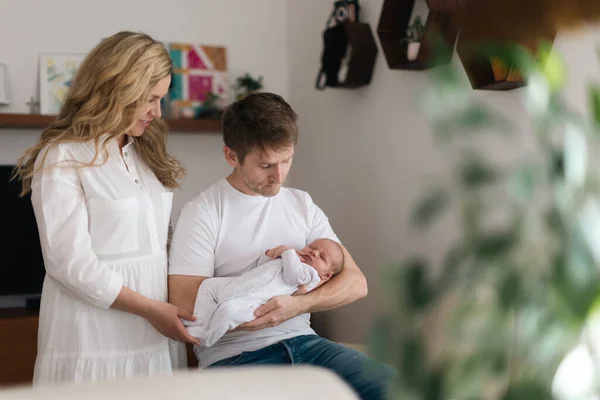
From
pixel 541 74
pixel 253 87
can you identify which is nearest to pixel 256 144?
pixel 541 74

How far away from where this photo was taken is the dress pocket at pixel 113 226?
183 centimetres

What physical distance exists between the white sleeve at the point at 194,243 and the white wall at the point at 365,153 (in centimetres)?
82

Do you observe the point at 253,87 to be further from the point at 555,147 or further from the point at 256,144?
the point at 555,147

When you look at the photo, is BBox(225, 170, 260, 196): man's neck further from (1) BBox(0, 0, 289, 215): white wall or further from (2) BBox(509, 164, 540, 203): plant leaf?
(1) BBox(0, 0, 289, 215): white wall

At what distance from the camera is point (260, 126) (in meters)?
1.93

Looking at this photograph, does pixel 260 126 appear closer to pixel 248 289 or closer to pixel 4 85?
pixel 248 289

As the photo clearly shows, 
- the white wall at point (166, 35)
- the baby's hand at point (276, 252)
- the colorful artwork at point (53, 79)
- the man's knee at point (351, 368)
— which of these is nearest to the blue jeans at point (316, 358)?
the man's knee at point (351, 368)

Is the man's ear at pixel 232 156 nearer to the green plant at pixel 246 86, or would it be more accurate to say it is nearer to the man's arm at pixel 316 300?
the man's arm at pixel 316 300

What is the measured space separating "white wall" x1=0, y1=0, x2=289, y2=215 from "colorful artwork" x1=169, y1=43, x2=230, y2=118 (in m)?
0.06

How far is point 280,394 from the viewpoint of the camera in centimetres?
62

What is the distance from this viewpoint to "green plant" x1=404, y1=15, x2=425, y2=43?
2.84m

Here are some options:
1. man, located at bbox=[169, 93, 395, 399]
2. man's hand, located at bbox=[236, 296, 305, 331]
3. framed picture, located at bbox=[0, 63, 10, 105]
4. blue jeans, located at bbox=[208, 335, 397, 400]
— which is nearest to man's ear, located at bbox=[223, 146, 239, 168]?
man, located at bbox=[169, 93, 395, 399]

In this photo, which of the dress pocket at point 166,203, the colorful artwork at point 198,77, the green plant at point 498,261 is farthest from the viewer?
the colorful artwork at point 198,77

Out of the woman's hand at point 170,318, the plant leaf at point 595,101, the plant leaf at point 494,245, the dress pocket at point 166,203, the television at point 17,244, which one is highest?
the plant leaf at point 595,101
